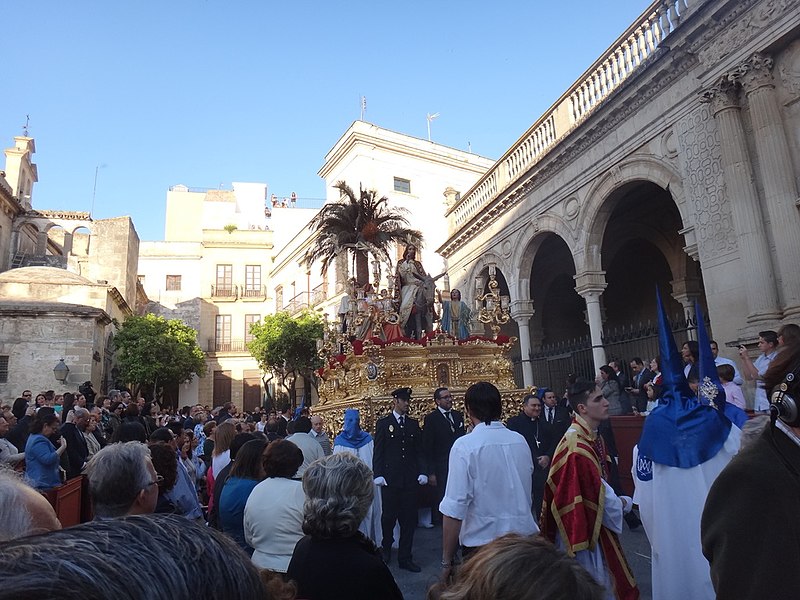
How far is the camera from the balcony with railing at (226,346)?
125ft

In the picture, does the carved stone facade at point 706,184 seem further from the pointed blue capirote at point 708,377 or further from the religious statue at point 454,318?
the pointed blue capirote at point 708,377

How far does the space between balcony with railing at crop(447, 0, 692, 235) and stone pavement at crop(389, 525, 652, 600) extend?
29.6 ft

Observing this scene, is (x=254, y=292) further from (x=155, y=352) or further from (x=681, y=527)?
(x=681, y=527)

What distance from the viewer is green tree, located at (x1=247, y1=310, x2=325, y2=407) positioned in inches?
1169

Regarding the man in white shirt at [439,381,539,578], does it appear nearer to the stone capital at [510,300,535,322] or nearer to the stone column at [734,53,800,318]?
the stone column at [734,53,800,318]

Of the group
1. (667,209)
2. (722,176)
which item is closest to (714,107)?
(722,176)

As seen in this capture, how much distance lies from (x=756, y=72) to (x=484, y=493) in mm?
9042

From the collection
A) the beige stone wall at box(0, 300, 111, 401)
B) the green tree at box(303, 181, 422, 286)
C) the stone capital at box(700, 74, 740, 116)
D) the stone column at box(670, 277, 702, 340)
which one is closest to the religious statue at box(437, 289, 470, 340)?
the green tree at box(303, 181, 422, 286)

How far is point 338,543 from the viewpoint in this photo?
2561 mm

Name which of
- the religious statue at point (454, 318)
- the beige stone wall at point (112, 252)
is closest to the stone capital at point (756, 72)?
the religious statue at point (454, 318)

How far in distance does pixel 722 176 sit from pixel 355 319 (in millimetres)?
7226

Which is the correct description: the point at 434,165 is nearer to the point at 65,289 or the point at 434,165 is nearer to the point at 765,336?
the point at 65,289

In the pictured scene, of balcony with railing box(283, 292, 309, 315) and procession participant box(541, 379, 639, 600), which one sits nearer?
procession participant box(541, 379, 639, 600)

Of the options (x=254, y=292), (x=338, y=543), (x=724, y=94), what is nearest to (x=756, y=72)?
(x=724, y=94)
